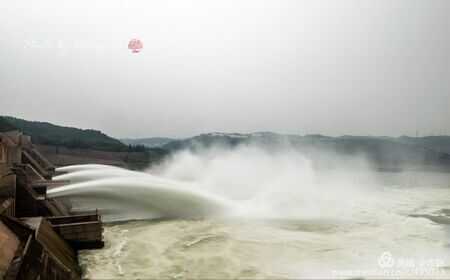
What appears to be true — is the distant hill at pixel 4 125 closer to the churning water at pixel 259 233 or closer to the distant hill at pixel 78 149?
the distant hill at pixel 78 149

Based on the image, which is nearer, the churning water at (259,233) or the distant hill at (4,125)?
the churning water at (259,233)

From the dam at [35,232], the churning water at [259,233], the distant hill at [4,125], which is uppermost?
the distant hill at [4,125]

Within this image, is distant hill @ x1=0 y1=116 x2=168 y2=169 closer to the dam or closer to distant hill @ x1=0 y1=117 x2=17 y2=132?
distant hill @ x1=0 y1=117 x2=17 y2=132

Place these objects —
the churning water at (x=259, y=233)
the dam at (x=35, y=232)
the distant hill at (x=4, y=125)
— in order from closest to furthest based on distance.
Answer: the dam at (x=35, y=232)
the churning water at (x=259, y=233)
the distant hill at (x=4, y=125)

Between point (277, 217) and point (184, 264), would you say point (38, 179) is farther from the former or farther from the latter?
point (277, 217)

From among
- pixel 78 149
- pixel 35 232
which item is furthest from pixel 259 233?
pixel 78 149

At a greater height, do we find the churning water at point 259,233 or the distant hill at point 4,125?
the distant hill at point 4,125

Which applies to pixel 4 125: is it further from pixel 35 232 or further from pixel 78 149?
pixel 35 232

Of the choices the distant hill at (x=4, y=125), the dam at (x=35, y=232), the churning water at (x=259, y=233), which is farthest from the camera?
the distant hill at (x=4, y=125)

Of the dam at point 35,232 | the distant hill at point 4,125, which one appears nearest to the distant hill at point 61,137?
the distant hill at point 4,125
